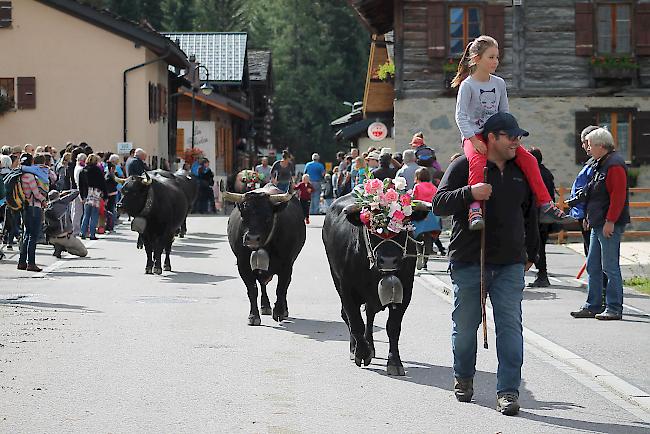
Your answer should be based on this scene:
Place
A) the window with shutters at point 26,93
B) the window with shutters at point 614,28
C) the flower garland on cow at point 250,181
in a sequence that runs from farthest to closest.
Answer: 1. the window with shutters at point 26,93
2. the window with shutters at point 614,28
3. the flower garland on cow at point 250,181

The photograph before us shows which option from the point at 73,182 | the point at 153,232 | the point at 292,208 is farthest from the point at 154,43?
the point at 292,208

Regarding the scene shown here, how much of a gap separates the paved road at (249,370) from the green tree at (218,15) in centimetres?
7903

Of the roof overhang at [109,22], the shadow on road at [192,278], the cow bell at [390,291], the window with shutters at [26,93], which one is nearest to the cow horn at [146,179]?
the shadow on road at [192,278]

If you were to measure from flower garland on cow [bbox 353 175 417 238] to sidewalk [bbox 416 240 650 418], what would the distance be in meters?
1.83

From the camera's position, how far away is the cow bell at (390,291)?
10023mm

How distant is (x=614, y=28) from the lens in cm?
3441

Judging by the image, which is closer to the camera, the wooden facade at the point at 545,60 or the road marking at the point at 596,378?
the road marking at the point at 596,378

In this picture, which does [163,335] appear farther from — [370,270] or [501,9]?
[501,9]

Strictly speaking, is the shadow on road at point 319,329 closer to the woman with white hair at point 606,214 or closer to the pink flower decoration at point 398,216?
the pink flower decoration at point 398,216

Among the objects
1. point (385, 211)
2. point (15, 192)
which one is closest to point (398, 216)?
point (385, 211)

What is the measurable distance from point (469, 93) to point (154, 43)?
36296mm

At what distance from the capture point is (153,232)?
797 inches

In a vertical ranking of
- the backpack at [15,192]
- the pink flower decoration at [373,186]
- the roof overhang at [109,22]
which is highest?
the roof overhang at [109,22]

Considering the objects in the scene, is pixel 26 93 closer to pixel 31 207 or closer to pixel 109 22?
pixel 109 22
